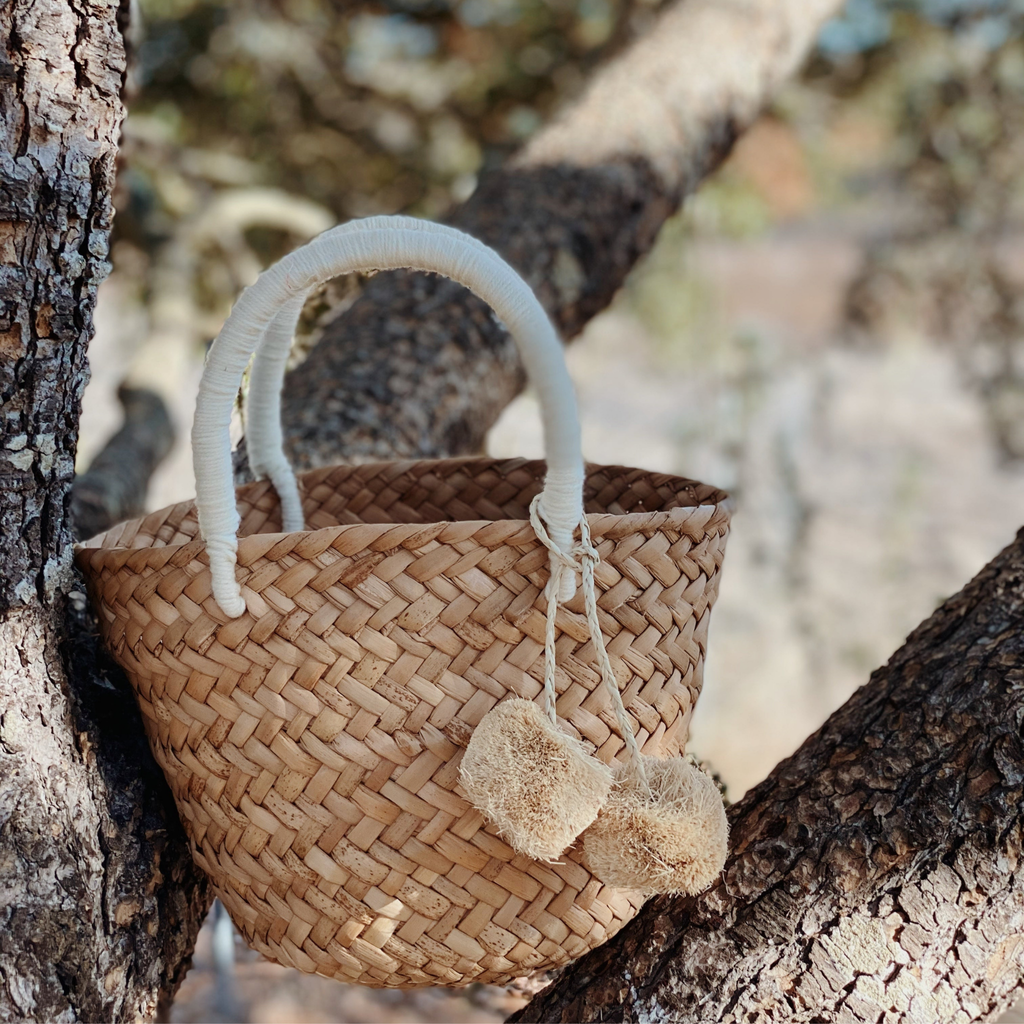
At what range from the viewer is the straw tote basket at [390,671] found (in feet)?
2.03

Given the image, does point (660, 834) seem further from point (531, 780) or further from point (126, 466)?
point (126, 466)

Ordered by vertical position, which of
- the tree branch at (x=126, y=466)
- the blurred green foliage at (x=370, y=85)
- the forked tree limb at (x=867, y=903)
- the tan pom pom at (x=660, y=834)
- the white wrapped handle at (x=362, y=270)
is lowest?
the tree branch at (x=126, y=466)

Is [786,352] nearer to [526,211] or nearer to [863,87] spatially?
[863,87]

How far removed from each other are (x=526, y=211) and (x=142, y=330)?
1794 millimetres

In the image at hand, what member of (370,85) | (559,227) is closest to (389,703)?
(559,227)

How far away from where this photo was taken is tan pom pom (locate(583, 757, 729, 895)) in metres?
0.61

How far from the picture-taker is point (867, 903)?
72 cm

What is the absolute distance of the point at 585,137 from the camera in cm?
175

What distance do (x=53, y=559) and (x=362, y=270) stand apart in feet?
0.99

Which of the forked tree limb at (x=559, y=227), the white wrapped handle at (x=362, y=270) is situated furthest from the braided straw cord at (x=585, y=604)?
the forked tree limb at (x=559, y=227)

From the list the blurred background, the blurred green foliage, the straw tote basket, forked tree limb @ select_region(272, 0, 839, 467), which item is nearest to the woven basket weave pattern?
the straw tote basket

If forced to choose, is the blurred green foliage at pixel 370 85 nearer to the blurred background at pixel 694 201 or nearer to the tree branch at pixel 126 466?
the blurred background at pixel 694 201

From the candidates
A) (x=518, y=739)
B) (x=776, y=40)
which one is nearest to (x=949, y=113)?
(x=776, y=40)

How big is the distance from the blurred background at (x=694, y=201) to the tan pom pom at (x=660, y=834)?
115 cm
